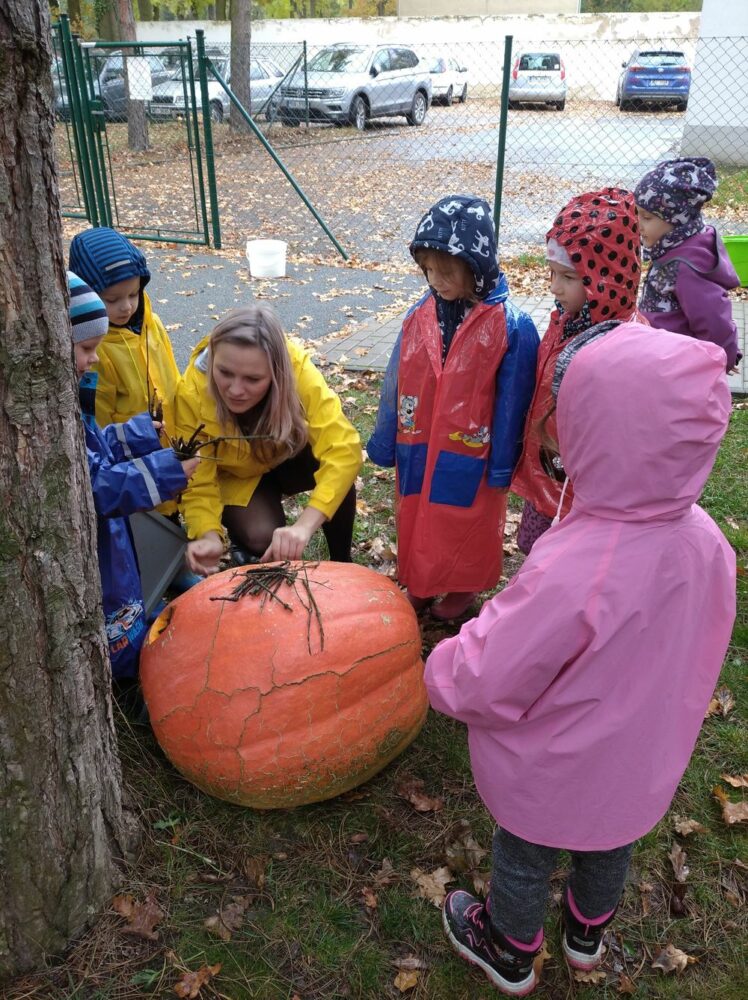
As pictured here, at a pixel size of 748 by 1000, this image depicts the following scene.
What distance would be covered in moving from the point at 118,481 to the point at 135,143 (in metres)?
18.3

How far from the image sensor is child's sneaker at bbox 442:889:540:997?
217cm

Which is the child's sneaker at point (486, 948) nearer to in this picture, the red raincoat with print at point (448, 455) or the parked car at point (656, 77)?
the red raincoat with print at point (448, 455)

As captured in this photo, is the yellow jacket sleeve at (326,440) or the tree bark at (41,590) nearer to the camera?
the tree bark at (41,590)

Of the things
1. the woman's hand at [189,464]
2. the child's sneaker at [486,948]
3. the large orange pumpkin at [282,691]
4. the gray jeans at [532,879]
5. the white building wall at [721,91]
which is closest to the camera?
the gray jeans at [532,879]

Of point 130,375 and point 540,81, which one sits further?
point 540,81

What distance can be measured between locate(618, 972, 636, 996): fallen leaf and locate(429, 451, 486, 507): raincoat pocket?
1.69 metres

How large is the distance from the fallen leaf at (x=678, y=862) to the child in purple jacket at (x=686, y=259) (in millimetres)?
2415

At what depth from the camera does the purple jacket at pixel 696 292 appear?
400 centimetres

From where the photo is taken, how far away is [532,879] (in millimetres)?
2078

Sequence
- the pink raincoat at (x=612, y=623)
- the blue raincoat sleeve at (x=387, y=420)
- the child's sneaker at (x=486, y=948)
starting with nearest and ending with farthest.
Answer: the pink raincoat at (x=612, y=623), the child's sneaker at (x=486, y=948), the blue raincoat sleeve at (x=387, y=420)

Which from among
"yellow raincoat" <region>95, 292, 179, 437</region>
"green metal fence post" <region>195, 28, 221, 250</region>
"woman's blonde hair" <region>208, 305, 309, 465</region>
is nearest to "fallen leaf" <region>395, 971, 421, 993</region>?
"woman's blonde hair" <region>208, 305, 309, 465</region>

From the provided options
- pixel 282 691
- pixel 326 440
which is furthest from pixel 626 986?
pixel 326 440

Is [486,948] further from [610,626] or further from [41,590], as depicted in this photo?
[41,590]

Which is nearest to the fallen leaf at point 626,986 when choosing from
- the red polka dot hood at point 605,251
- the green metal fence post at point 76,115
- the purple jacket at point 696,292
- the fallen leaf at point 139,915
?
the fallen leaf at point 139,915
